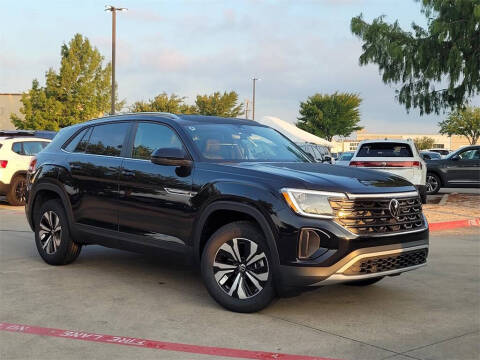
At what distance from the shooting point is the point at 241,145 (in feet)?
20.0

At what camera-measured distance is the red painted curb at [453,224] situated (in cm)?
1154

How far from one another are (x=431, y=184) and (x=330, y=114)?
5286 centimetres

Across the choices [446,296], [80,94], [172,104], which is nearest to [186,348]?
[446,296]

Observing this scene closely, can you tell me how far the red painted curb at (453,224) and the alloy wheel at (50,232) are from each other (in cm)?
725

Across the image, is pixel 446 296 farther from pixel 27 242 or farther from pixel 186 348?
pixel 27 242

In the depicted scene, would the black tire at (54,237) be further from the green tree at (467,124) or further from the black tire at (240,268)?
the green tree at (467,124)

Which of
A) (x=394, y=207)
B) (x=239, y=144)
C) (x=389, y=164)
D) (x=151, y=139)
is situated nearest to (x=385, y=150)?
(x=389, y=164)

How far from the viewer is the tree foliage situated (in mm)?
52281

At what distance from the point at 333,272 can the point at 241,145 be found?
1.89 metres

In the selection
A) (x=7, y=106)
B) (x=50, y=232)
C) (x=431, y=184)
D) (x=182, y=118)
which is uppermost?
(x=7, y=106)

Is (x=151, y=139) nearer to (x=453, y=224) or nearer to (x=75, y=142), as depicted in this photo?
(x=75, y=142)

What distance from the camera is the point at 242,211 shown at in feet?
16.7

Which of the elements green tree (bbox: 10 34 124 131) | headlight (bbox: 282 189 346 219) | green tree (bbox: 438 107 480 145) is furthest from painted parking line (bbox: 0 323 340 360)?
green tree (bbox: 438 107 480 145)

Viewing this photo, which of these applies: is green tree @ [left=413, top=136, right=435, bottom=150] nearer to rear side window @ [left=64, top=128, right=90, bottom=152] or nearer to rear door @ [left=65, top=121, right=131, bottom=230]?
rear side window @ [left=64, top=128, right=90, bottom=152]
